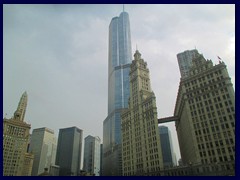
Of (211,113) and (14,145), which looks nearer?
(211,113)

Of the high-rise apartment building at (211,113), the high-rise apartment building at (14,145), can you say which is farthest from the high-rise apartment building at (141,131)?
the high-rise apartment building at (14,145)

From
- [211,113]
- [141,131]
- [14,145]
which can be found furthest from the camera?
[14,145]

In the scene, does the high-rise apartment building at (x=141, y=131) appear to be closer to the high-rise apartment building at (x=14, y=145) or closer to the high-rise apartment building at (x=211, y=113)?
the high-rise apartment building at (x=211, y=113)

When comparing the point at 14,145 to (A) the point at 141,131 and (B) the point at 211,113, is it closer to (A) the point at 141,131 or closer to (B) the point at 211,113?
(A) the point at 141,131

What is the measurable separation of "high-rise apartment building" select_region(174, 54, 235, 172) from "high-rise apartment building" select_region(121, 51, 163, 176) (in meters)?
18.7

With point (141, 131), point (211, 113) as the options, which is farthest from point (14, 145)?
point (211, 113)

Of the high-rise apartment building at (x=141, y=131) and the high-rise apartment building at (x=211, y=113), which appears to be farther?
the high-rise apartment building at (x=141, y=131)

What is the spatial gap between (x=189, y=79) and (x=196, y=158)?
39668mm

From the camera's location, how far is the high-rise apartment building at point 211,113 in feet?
277

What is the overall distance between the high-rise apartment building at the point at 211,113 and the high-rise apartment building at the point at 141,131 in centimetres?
1874

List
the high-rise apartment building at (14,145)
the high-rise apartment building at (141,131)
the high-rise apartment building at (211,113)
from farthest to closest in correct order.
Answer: the high-rise apartment building at (14,145) < the high-rise apartment building at (141,131) < the high-rise apartment building at (211,113)

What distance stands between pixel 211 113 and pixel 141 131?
40483 mm

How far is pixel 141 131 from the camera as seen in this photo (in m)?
119
